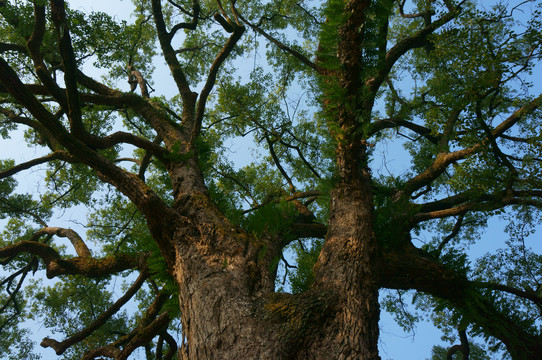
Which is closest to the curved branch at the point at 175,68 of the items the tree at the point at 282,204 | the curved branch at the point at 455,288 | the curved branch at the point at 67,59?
the tree at the point at 282,204

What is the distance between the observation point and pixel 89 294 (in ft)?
25.4

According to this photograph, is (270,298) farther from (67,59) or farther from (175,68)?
(175,68)

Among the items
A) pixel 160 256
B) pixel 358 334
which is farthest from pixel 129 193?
pixel 358 334

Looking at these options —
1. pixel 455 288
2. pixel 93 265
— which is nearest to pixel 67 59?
pixel 93 265

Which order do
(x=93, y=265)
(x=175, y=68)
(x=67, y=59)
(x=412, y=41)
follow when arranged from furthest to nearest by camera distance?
(x=175, y=68), (x=412, y=41), (x=93, y=265), (x=67, y=59)

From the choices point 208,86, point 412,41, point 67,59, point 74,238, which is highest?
point 412,41

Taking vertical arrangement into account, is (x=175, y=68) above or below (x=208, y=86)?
above

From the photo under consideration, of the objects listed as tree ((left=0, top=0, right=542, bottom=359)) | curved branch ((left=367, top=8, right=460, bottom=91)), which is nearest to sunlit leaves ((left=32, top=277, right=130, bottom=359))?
tree ((left=0, top=0, right=542, bottom=359))

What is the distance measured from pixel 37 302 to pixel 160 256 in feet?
22.3

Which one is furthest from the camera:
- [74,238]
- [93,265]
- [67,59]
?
[74,238]

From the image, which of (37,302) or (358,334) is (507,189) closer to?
(358,334)

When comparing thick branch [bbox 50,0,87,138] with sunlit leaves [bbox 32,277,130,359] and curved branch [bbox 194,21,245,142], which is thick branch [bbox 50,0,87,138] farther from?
sunlit leaves [bbox 32,277,130,359]

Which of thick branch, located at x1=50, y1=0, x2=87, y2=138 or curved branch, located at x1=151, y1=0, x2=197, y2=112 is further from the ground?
curved branch, located at x1=151, y1=0, x2=197, y2=112

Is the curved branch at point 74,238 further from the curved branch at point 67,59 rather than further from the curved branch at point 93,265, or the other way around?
the curved branch at point 67,59
